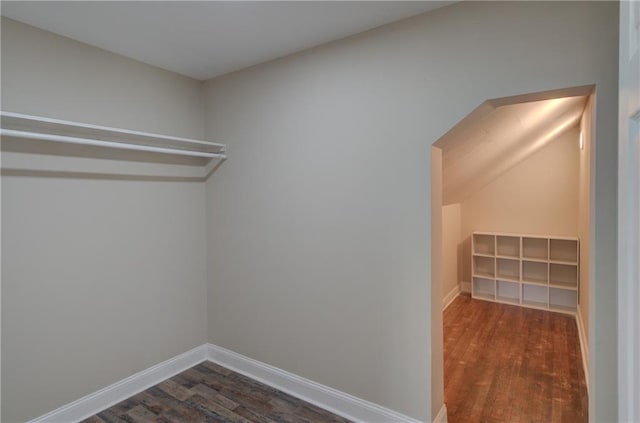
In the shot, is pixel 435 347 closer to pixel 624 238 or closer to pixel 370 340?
pixel 370 340

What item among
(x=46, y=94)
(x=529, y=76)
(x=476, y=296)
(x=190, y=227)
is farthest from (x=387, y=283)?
(x=476, y=296)

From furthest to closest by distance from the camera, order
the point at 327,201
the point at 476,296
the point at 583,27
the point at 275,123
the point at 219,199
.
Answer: the point at 476,296, the point at 219,199, the point at 275,123, the point at 327,201, the point at 583,27

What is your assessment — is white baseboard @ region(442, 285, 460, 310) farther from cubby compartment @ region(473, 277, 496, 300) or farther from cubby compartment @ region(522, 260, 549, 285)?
cubby compartment @ region(522, 260, 549, 285)

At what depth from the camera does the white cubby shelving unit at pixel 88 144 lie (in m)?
1.77

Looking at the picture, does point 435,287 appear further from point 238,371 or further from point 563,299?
point 563,299

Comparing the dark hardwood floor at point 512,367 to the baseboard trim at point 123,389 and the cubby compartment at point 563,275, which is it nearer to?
the cubby compartment at point 563,275

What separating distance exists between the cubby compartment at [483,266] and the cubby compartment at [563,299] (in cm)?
70

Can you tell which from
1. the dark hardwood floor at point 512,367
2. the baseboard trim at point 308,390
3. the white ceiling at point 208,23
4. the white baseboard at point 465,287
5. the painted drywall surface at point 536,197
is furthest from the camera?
the white baseboard at point 465,287

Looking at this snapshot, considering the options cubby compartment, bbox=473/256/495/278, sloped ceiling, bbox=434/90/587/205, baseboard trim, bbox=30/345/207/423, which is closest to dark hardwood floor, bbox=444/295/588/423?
cubby compartment, bbox=473/256/495/278

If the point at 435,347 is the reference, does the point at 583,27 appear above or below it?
above

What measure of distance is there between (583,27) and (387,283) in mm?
1500

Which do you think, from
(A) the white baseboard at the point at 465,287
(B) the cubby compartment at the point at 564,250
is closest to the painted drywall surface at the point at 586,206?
(B) the cubby compartment at the point at 564,250

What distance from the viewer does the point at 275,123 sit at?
2373mm

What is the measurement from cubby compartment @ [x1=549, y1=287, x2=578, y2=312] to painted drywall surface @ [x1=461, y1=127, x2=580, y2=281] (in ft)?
2.33
